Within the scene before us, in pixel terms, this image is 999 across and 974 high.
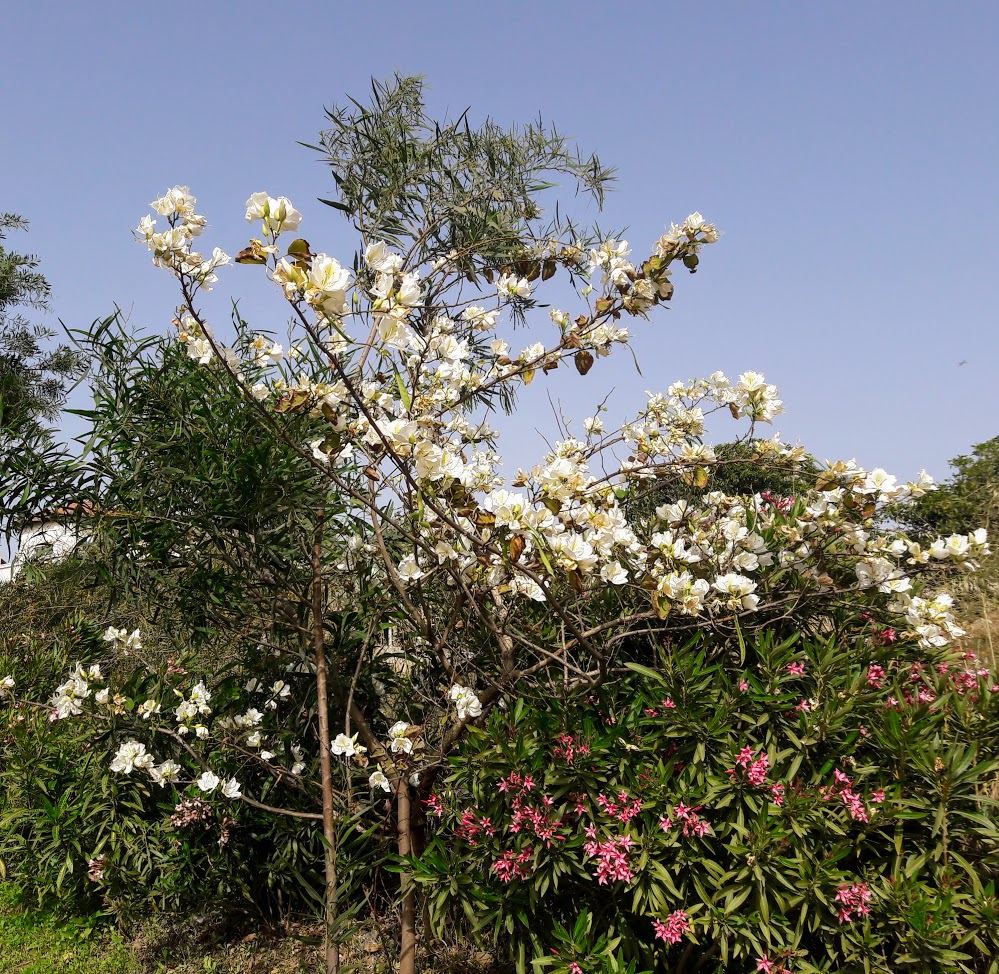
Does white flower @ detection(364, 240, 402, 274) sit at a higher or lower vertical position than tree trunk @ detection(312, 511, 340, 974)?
higher

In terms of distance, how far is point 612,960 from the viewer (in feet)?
6.15

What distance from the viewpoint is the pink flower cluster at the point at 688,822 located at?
189 cm

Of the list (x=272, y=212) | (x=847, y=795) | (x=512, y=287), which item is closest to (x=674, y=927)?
(x=847, y=795)

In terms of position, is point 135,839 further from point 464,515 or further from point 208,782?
point 464,515

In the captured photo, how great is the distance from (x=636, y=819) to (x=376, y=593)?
1.21m

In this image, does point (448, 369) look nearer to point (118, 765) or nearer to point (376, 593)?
point (376, 593)

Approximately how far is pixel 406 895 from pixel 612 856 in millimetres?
748

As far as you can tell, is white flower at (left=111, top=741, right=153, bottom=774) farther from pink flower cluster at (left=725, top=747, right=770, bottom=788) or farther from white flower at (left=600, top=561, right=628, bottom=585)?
pink flower cluster at (left=725, top=747, right=770, bottom=788)

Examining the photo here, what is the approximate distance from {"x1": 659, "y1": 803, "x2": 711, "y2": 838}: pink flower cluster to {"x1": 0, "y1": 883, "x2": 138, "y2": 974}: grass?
2.24 metres

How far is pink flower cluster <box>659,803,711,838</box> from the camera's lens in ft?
6.19

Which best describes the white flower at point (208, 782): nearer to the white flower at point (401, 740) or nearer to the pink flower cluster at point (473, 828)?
the white flower at point (401, 740)

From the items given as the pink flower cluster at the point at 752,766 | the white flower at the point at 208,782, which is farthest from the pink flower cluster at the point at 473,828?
the white flower at the point at 208,782

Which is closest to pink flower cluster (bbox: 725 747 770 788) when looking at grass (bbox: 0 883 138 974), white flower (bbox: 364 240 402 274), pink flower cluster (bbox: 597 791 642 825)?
pink flower cluster (bbox: 597 791 642 825)

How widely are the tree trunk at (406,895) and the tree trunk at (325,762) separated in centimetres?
20
